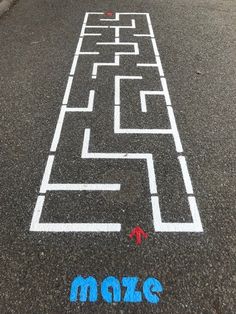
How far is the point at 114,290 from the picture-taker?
3.16 m

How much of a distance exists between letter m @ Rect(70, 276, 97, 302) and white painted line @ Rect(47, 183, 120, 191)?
3.84 feet

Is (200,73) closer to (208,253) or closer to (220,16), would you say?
(220,16)

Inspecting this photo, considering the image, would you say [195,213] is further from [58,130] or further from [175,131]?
[58,130]

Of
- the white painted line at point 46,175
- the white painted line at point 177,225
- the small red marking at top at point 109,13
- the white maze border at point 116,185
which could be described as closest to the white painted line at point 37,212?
the white maze border at point 116,185

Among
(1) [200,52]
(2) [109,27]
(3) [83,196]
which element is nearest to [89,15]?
(2) [109,27]

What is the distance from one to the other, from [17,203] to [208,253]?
2.25 metres

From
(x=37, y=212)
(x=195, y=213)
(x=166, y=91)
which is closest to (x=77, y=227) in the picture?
(x=37, y=212)

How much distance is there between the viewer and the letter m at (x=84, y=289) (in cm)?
310

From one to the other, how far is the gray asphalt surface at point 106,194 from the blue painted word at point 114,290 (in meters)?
0.06

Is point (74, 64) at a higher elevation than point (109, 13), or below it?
below

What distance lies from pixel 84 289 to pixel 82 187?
1.32 meters

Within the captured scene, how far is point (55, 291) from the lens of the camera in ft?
10.3

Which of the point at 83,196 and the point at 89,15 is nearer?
the point at 83,196

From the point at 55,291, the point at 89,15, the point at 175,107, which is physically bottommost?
the point at 55,291
